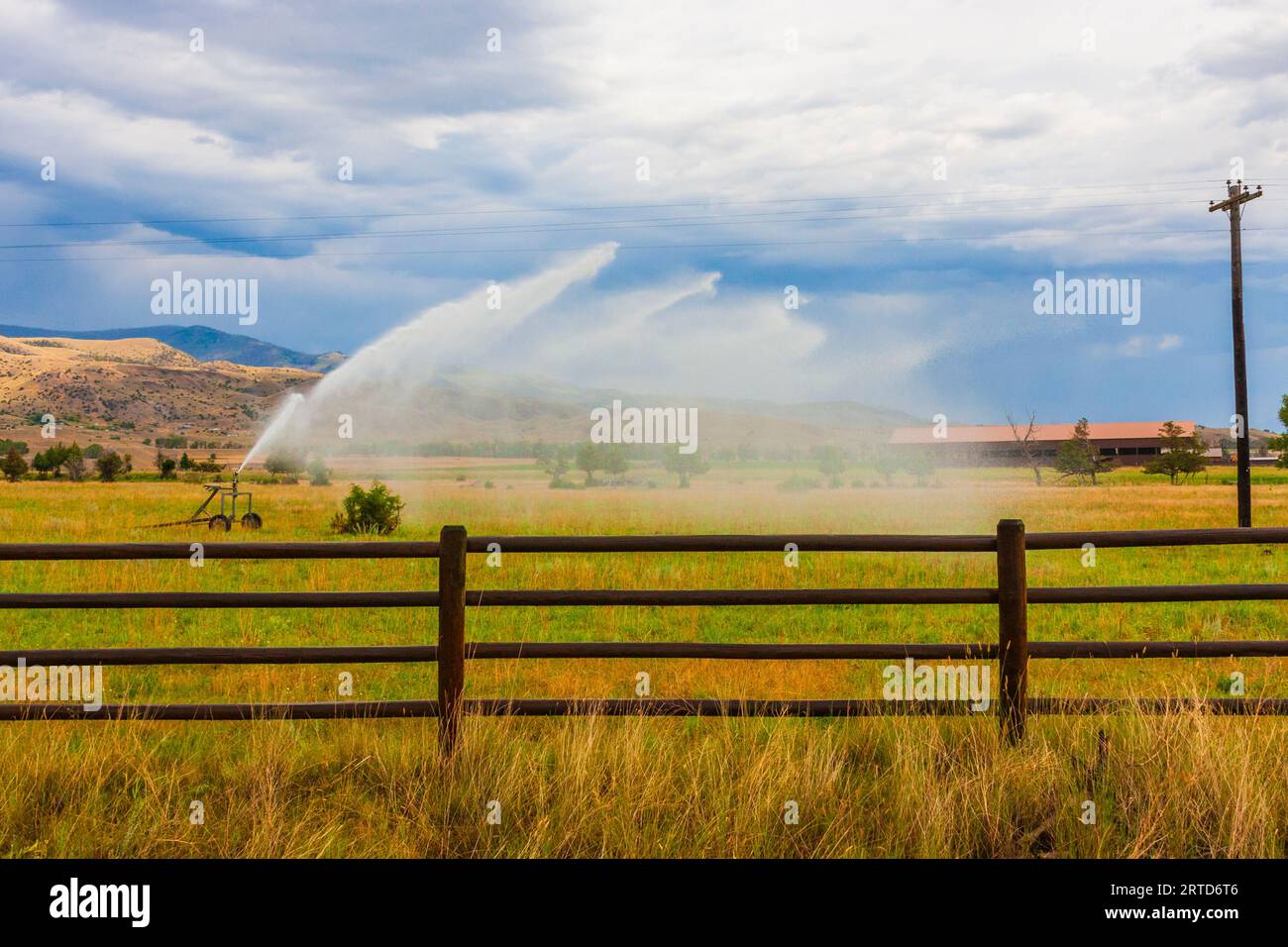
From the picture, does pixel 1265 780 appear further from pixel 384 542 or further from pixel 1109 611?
pixel 1109 611

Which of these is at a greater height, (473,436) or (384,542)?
(473,436)

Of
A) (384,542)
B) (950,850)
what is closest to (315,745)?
(384,542)

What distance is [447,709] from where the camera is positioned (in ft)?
20.8

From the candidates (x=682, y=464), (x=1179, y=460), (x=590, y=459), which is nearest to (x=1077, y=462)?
(x=1179, y=460)

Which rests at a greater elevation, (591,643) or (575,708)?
(591,643)

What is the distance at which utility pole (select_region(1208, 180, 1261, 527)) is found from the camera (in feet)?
90.1

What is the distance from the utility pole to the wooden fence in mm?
24148

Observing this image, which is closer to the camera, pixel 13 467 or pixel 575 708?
pixel 575 708

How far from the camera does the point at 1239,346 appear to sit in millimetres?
28656

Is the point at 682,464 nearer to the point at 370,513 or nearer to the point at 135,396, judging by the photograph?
the point at 370,513

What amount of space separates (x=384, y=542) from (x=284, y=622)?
24.8ft

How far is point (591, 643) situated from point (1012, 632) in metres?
2.92

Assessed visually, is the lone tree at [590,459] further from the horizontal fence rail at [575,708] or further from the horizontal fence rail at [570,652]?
the horizontal fence rail at [575,708]

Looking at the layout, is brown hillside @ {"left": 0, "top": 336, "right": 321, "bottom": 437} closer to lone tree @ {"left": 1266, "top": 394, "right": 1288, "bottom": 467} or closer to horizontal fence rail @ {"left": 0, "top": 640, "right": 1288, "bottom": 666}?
lone tree @ {"left": 1266, "top": 394, "right": 1288, "bottom": 467}
